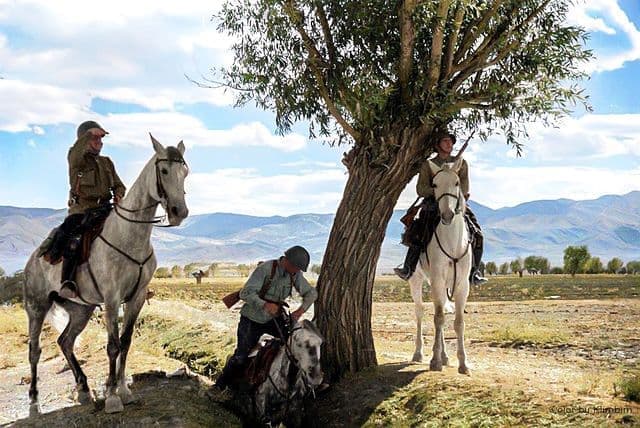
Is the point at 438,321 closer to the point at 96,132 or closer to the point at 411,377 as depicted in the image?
the point at 411,377

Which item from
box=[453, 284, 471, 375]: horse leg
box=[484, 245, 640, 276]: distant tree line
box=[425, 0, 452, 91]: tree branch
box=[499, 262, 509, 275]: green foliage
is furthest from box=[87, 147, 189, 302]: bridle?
box=[499, 262, 509, 275]: green foliage

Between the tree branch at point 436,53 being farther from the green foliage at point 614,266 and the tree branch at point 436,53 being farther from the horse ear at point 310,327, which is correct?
the green foliage at point 614,266

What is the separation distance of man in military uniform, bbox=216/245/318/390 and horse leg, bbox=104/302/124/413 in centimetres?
176

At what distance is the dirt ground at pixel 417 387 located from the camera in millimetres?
8516

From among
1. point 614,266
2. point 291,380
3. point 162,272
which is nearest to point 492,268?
point 614,266

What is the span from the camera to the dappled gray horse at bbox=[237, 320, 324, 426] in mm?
8641

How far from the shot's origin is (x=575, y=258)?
71.9 m

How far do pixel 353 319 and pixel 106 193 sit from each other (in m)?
4.47

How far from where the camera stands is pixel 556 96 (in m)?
11.0

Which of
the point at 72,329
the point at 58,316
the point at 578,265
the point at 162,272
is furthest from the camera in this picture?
the point at 578,265

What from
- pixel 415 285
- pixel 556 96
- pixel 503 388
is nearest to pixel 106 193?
pixel 415 285

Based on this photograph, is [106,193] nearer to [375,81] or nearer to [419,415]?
[375,81]

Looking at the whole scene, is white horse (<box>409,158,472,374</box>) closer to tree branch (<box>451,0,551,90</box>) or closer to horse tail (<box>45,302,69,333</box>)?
tree branch (<box>451,0,551,90</box>)

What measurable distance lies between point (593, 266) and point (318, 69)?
70.6 m
